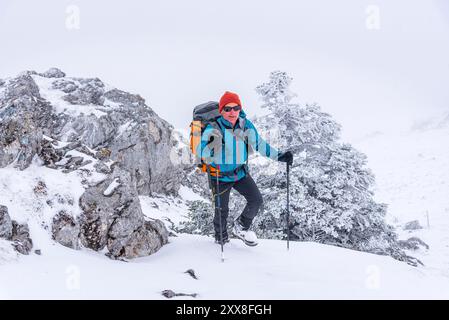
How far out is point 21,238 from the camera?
193 inches

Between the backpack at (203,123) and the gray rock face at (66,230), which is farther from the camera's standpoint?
the backpack at (203,123)

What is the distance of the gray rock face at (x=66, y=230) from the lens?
5422 mm

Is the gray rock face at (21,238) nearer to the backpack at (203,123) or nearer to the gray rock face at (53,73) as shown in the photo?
the backpack at (203,123)

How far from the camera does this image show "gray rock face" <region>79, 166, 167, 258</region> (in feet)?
19.1

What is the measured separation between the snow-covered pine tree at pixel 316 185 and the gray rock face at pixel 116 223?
16.1 ft

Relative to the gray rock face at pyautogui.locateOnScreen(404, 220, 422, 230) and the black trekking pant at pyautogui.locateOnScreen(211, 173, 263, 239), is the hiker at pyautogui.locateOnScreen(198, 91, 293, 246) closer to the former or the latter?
the black trekking pant at pyautogui.locateOnScreen(211, 173, 263, 239)

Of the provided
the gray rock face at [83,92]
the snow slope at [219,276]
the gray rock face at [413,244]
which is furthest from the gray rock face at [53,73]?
the gray rock face at [413,244]

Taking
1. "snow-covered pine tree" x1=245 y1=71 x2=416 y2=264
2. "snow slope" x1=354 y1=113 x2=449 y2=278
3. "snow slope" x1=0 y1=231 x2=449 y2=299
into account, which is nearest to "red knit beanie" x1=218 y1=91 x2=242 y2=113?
"snow slope" x1=0 y1=231 x2=449 y2=299

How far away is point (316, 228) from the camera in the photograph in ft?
34.2

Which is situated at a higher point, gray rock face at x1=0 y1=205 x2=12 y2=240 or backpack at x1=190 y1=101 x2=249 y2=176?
backpack at x1=190 y1=101 x2=249 y2=176

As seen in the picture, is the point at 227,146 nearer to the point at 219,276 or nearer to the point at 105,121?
the point at 219,276

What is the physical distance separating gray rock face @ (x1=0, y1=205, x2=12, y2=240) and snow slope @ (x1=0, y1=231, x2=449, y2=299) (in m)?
0.52
